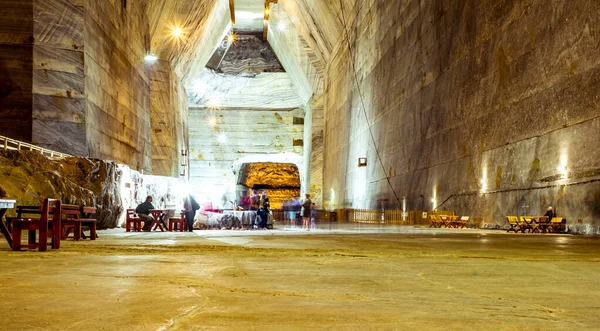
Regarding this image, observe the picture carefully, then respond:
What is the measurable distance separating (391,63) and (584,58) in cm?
1156

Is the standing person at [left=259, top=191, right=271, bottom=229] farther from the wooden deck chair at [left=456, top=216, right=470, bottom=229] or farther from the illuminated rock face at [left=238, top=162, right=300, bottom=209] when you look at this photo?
the illuminated rock face at [left=238, top=162, right=300, bottom=209]

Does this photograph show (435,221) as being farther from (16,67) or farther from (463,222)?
(16,67)

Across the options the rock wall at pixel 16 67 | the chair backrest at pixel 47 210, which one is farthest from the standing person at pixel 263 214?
the chair backrest at pixel 47 210

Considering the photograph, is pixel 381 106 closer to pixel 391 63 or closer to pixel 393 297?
pixel 391 63

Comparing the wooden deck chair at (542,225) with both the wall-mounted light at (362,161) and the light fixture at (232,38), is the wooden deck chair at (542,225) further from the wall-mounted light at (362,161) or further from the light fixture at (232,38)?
the light fixture at (232,38)

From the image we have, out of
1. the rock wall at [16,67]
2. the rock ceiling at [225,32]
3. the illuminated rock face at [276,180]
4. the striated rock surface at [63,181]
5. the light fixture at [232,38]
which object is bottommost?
the striated rock surface at [63,181]

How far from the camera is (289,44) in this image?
35406 mm

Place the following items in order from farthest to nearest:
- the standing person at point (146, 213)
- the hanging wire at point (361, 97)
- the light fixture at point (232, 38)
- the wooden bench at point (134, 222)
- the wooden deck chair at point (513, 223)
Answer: the light fixture at point (232, 38) < the hanging wire at point (361, 97) < the standing person at point (146, 213) < the wooden bench at point (134, 222) < the wooden deck chair at point (513, 223)

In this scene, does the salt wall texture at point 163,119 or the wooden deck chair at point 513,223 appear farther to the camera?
the salt wall texture at point 163,119

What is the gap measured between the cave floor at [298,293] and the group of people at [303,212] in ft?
38.1

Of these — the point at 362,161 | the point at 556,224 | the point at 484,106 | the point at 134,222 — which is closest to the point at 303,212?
the point at 134,222

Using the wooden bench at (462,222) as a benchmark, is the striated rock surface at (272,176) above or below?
above

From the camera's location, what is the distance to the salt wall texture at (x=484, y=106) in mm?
11328

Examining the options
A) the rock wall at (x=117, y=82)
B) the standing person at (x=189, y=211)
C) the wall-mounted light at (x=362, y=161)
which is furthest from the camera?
the wall-mounted light at (x=362, y=161)
